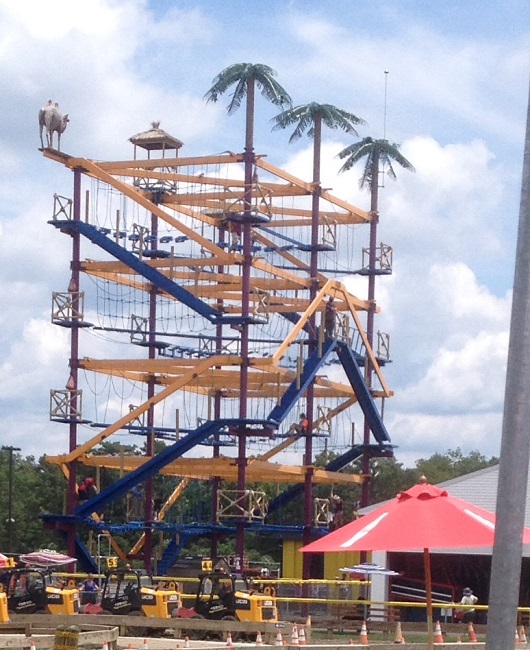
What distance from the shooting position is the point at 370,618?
3862 cm

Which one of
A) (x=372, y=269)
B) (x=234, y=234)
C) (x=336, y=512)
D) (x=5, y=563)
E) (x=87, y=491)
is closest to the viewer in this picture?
(x=5, y=563)

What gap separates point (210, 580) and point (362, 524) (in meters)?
15.2

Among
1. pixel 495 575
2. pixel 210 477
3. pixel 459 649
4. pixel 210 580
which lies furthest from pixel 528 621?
pixel 495 575

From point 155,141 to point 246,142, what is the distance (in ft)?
19.8

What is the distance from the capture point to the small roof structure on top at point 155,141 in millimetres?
53125

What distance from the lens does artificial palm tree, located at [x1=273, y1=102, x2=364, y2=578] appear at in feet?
173

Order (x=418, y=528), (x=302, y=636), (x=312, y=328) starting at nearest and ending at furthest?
(x=418, y=528) → (x=302, y=636) → (x=312, y=328)

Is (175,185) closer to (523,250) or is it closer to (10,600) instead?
(10,600)

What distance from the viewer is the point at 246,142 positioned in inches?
1901

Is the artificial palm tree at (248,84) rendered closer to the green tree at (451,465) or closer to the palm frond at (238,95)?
the palm frond at (238,95)

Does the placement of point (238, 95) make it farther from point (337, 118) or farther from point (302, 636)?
point (302, 636)

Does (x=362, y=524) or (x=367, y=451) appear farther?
(x=367, y=451)

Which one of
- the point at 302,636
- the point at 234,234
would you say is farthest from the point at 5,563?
the point at 234,234

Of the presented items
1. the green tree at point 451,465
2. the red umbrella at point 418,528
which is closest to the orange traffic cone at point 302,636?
the red umbrella at point 418,528
